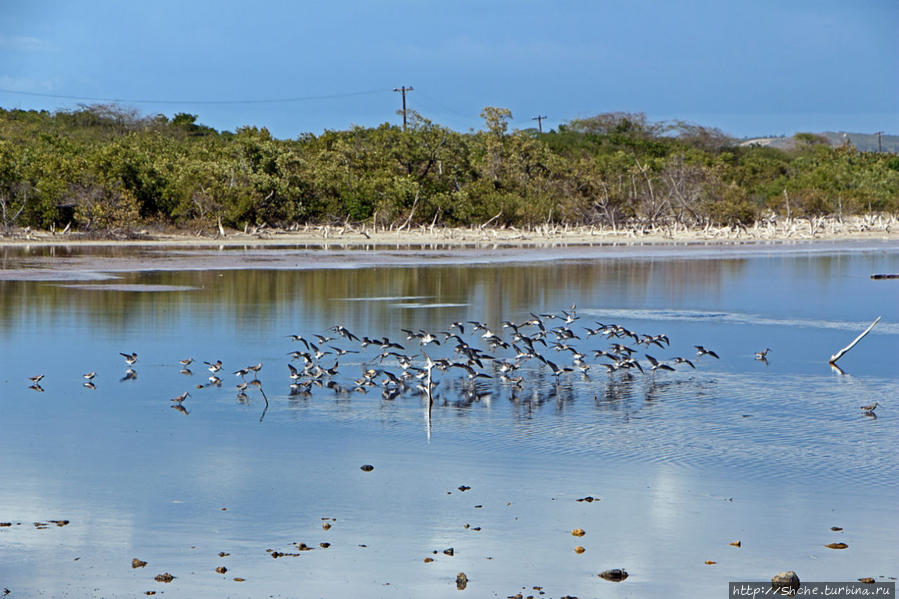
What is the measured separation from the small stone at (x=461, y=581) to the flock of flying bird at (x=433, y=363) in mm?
5099

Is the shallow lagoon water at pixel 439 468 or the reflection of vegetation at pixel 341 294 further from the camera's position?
the reflection of vegetation at pixel 341 294

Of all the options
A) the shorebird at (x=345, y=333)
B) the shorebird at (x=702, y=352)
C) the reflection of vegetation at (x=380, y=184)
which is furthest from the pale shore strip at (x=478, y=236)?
the shorebird at (x=702, y=352)

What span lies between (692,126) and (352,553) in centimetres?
10232

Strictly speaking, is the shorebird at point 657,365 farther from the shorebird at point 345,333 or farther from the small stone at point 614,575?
the small stone at point 614,575

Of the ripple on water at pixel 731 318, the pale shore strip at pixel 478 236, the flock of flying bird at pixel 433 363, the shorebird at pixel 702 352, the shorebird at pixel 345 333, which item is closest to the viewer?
the flock of flying bird at pixel 433 363

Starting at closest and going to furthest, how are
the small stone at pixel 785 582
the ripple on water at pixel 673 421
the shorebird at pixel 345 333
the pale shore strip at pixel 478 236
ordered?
the small stone at pixel 785 582 < the ripple on water at pixel 673 421 < the shorebird at pixel 345 333 < the pale shore strip at pixel 478 236

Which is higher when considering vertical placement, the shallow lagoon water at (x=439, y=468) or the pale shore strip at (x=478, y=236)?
the pale shore strip at (x=478, y=236)

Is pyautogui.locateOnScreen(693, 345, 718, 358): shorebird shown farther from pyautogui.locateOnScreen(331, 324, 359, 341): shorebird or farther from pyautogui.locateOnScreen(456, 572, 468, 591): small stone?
pyautogui.locateOnScreen(456, 572, 468, 591): small stone

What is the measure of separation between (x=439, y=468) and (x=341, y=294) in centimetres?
1466

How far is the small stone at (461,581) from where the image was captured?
6.27 m

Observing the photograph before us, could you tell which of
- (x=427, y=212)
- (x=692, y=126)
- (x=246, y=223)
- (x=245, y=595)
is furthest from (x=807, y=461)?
(x=692, y=126)

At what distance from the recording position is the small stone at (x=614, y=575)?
6418 millimetres

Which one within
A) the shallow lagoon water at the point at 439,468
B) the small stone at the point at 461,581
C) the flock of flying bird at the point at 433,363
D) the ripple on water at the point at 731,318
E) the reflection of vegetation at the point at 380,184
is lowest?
the small stone at the point at 461,581

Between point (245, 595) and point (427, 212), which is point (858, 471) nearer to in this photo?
point (245, 595)
